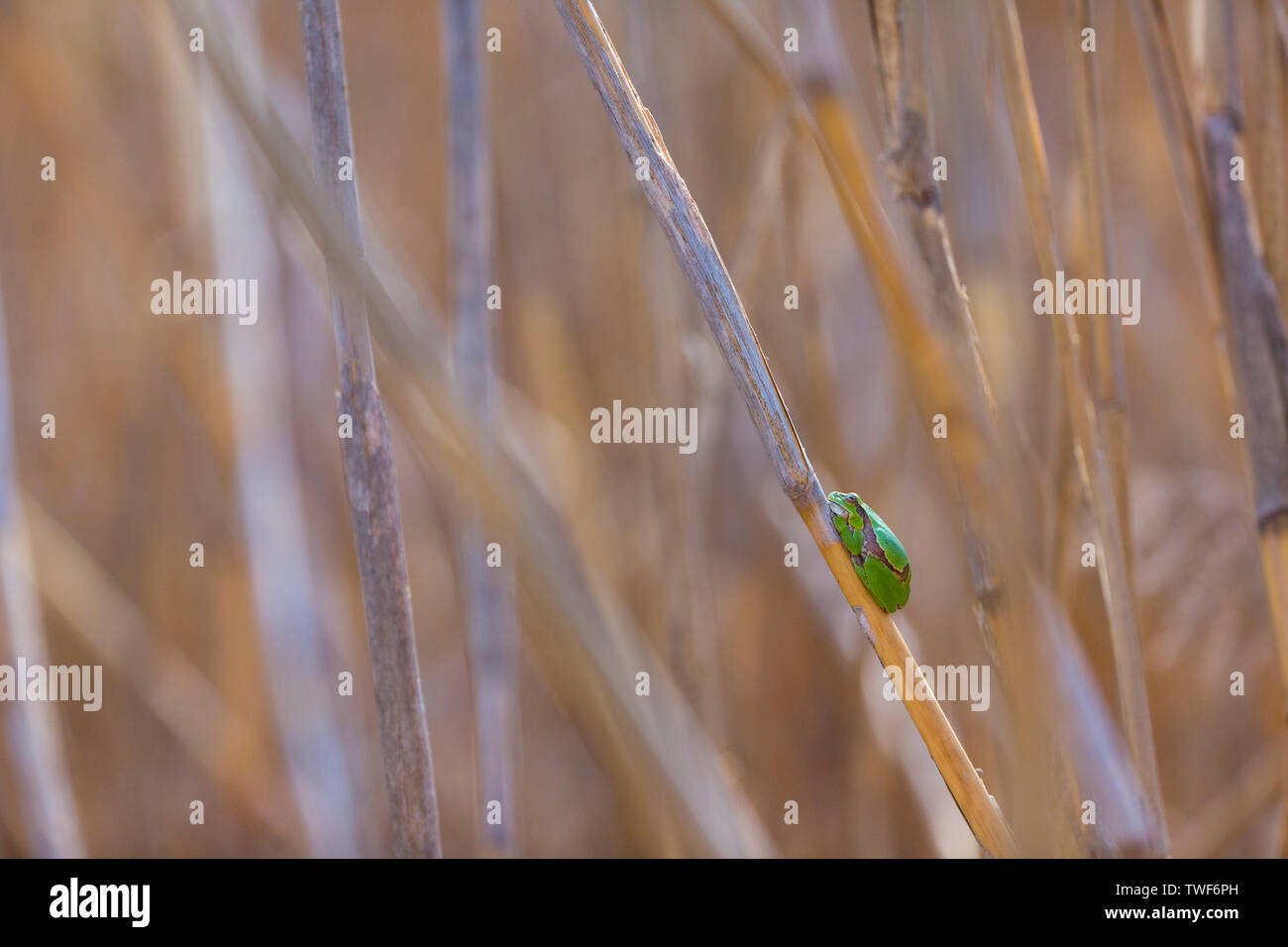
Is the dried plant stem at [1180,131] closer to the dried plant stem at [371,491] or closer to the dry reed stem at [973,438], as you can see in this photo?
the dry reed stem at [973,438]

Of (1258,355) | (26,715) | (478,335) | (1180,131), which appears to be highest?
(1180,131)

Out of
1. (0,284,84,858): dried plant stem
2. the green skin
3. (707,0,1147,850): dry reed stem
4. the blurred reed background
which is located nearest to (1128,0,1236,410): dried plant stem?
the blurred reed background

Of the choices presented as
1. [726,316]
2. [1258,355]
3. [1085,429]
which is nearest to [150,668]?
[726,316]

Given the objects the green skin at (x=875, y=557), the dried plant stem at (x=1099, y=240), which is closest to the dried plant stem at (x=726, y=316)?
the green skin at (x=875, y=557)

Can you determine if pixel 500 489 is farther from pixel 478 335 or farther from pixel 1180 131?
pixel 1180 131

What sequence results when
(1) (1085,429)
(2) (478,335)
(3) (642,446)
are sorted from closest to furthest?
(1) (1085,429) → (2) (478,335) → (3) (642,446)

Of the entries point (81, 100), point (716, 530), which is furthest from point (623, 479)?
point (81, 100)
